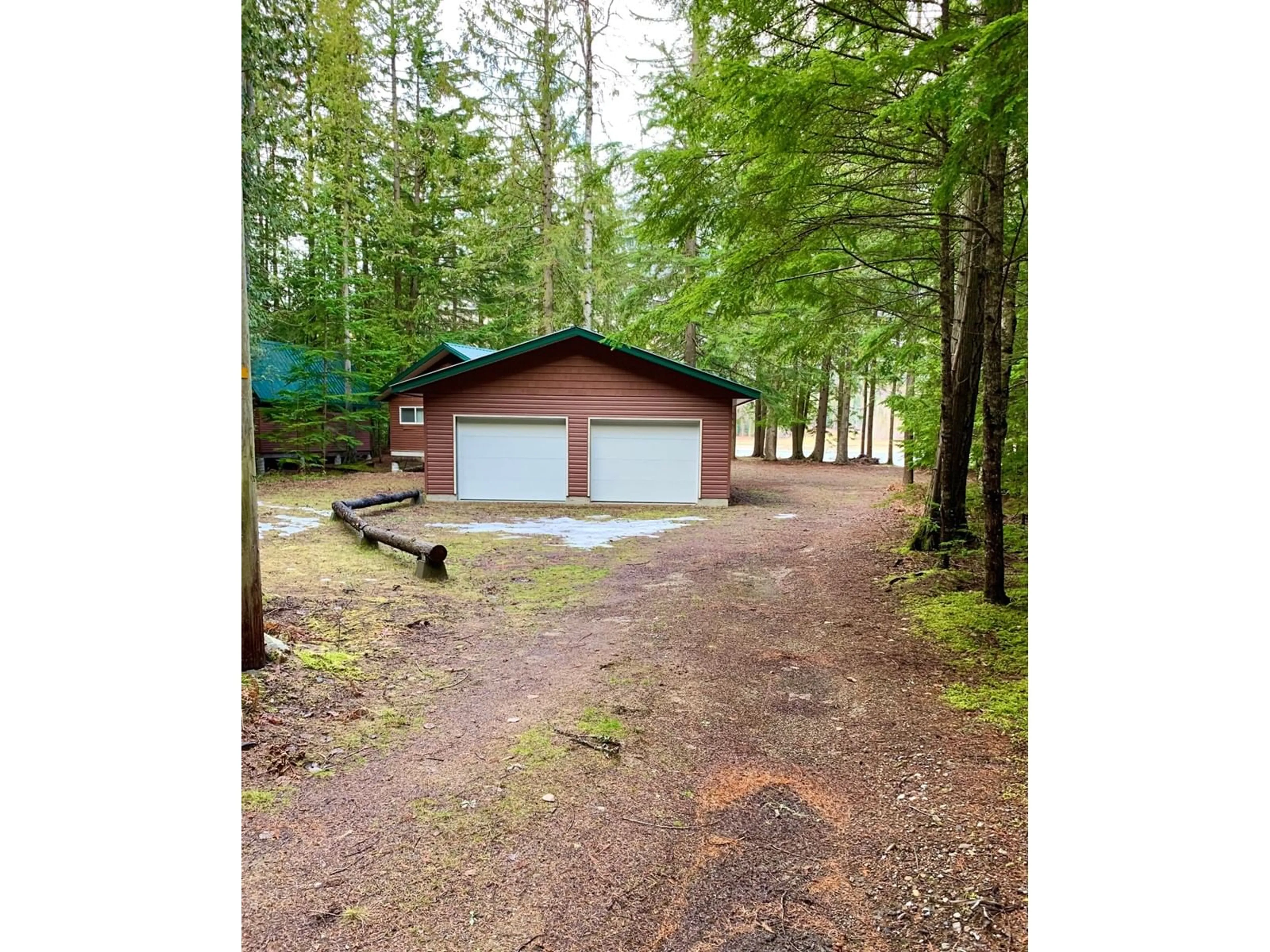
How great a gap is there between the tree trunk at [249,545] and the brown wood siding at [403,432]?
Answer: 596 inches

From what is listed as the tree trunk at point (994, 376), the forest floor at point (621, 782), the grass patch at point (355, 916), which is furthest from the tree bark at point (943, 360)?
the grass patch at point (355, 916)

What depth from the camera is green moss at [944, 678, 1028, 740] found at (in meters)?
2.72

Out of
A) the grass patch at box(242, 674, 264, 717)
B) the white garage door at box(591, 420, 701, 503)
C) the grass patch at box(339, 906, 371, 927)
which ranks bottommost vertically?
the grass patch at box(339, 906, 371, 927)

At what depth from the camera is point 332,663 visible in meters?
3.46

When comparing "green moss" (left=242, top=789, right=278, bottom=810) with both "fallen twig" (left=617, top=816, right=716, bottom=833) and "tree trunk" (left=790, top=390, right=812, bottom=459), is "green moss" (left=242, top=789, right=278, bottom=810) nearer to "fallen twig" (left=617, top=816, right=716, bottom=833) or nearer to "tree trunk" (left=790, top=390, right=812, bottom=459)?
"fallen twig" (left=617, top=816, right=716, bottom=833)

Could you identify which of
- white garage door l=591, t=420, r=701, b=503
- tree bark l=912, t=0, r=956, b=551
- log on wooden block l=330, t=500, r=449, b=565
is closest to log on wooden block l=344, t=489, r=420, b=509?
log on wooden block l=330, t=500, r=449, b=565

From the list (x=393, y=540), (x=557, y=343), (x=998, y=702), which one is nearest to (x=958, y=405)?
(x=998, y=702)

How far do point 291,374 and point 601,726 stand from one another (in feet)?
52.0

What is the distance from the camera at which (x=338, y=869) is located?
5.77 feet

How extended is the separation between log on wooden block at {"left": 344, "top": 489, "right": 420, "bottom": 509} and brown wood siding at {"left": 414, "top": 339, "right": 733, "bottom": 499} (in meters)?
0.45

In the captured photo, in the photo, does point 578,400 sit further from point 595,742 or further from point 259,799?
point 259,799

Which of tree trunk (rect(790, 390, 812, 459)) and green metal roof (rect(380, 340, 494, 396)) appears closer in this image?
green metal roof (rect(380, 340, 494, 396))

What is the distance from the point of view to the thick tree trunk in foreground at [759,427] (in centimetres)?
2273
